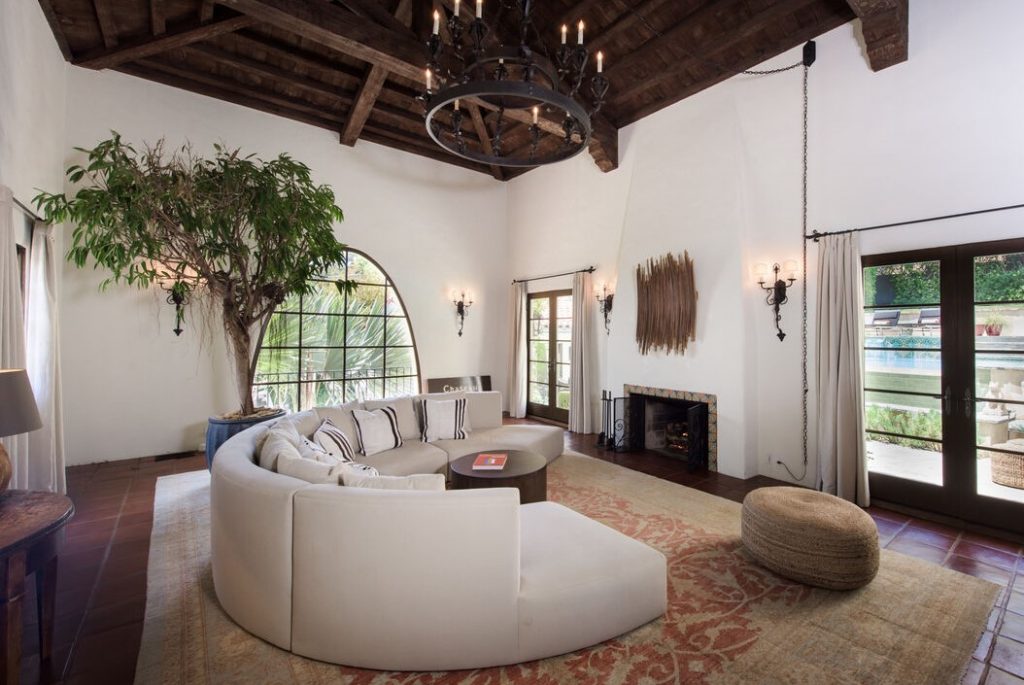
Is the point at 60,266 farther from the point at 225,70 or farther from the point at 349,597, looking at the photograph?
the point at 349,597

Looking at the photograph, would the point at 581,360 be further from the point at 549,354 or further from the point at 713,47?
the point at 713,47

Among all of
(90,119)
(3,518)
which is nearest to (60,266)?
(90,119)

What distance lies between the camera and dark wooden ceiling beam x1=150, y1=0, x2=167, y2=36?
4.23m

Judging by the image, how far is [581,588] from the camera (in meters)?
1.99

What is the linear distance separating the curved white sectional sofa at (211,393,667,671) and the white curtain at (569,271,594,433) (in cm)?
427

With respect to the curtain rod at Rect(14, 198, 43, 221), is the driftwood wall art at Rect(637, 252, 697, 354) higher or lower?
lower

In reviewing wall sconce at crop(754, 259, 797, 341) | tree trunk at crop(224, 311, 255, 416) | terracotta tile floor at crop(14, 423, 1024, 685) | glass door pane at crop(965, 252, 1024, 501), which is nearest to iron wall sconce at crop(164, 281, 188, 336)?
tree trunk at crop(224, 311, 255, 416)

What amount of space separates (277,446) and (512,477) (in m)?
1.57

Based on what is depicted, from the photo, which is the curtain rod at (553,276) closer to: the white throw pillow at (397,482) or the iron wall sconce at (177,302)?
the iron wall sconce at (177,302)

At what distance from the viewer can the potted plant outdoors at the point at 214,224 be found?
3.71m

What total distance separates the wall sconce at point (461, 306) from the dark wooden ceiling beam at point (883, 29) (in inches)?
223

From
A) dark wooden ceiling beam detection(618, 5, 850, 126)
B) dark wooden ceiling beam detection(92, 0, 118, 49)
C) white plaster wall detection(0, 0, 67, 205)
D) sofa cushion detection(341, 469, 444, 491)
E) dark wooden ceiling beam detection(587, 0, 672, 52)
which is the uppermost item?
dark wooden ceiling beam detection(587, 0, 672, 52)

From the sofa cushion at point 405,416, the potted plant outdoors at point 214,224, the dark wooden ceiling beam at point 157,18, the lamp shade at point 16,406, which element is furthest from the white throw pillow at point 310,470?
the dark wooden ceiling beam at point 157,18

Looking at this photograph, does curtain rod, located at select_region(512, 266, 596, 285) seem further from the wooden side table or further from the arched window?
the wooden side table
